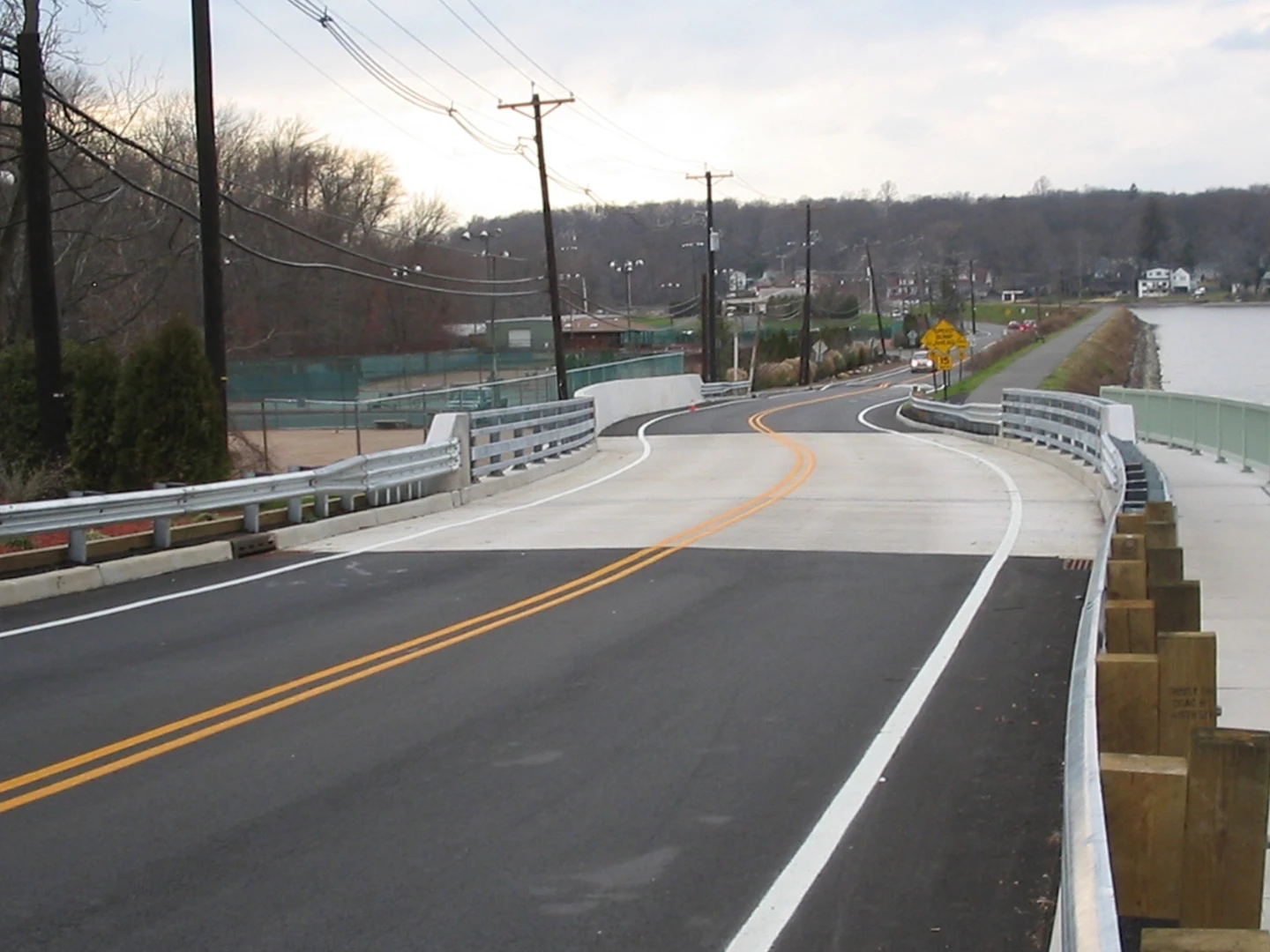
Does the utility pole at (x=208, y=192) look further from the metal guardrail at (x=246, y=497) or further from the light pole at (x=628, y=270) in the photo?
the light pole at (x=628, y=270)

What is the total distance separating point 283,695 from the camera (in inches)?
366

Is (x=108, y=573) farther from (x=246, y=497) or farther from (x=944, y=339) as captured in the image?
(x=944, y=339)

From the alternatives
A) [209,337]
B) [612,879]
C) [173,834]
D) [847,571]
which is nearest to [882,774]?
[612,879]

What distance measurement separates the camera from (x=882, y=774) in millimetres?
7453

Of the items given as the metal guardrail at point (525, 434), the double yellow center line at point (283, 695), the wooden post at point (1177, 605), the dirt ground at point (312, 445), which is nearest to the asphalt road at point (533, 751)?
the double yellow center line at point (283, 695)

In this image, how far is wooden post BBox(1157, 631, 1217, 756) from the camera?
17.8 feet

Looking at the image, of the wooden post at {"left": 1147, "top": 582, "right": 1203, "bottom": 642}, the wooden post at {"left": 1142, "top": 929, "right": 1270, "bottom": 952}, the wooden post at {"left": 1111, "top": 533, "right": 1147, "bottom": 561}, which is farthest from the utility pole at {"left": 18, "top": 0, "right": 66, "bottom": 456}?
the wooden post at {"left": 1142, "top": 929, "right": 1270, "bottom": 952}

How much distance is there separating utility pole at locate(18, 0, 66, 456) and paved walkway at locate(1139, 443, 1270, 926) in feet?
47.2

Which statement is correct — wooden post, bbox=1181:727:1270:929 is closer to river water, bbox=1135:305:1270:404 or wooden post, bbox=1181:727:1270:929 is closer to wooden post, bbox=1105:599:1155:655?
wooden post, bbox=1105:599:1155:655

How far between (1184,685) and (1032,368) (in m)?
75.3

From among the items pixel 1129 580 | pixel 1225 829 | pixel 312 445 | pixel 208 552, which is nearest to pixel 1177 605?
pixel 1129 580

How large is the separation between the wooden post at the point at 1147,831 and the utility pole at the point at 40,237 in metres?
17.4

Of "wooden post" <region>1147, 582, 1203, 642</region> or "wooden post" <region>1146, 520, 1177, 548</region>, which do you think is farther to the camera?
"wooden post" <region>1146, 520, 1177, 548</region>

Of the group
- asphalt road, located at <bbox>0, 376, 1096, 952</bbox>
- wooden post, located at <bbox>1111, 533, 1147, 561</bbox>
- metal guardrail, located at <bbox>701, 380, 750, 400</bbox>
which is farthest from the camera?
metal guardrail, located at <bbox>701, 380, 750, 400</bbox>
